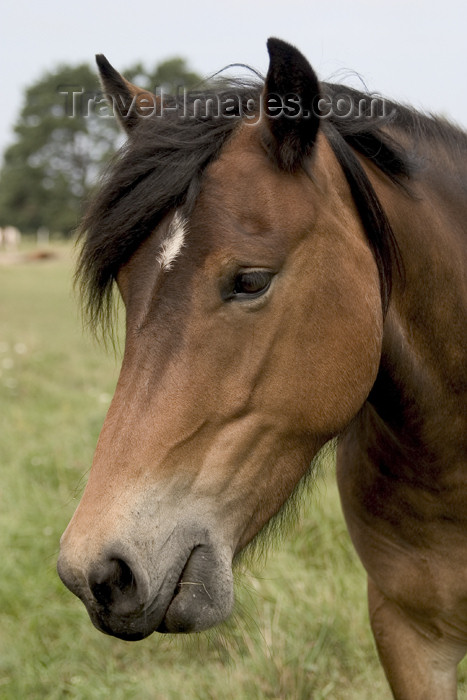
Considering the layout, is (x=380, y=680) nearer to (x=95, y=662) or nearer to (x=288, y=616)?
(x=288, y=616)

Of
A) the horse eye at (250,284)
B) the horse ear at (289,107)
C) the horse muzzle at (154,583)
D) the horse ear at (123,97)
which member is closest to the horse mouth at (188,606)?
the horse muzzle at (154,583)

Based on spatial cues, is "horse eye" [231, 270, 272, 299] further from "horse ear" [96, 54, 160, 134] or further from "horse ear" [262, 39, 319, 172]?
"horse ear" [96, 54, 160, 134]

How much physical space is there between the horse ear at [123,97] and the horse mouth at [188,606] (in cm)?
137

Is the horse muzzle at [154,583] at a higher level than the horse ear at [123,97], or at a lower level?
lower

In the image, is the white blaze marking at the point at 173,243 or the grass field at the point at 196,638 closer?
the white blaze marking at the point at 173,243

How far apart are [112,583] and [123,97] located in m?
1.54

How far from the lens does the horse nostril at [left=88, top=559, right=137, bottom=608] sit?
162 cm

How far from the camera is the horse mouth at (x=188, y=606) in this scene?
172 centimetres

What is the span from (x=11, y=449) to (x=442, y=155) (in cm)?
459

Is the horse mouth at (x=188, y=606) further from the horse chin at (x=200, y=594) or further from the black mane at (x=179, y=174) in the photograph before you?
the black mane at (x=179, y=174)

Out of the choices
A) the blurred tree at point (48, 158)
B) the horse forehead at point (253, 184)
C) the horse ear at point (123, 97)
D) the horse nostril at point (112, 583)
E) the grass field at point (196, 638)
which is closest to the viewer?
the horse nostril at point (112, 583)

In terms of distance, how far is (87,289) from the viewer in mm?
2164

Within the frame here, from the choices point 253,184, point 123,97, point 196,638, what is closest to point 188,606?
point 196,638

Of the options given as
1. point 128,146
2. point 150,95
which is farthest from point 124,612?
point 150,95
